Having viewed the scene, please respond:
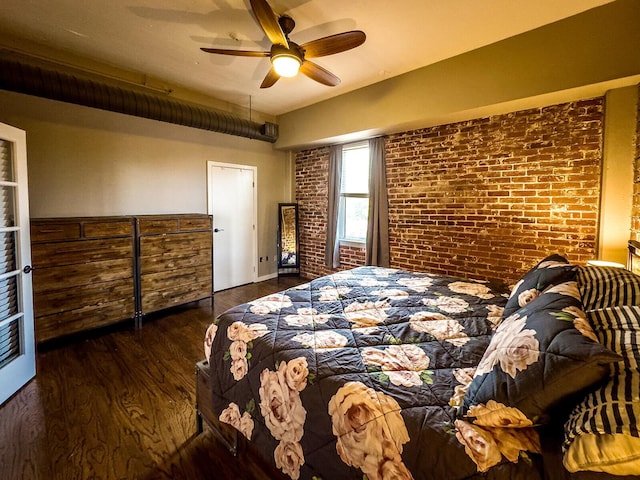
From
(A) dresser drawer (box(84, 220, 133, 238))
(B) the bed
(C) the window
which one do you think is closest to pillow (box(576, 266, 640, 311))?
(B) the bed

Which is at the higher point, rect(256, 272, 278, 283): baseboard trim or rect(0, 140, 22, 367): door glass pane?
rect(0, 140, 22, 367): door glass pane

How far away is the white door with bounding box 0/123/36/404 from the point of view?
6.77 feet

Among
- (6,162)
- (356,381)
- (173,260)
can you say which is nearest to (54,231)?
(6,162)

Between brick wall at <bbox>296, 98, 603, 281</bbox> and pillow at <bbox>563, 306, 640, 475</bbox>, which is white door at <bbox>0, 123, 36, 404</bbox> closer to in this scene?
Answer: pillow at <bbox>563, 306, 640, 475</bbox>

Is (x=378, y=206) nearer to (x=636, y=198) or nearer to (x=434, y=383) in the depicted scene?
(x=636, y=198)

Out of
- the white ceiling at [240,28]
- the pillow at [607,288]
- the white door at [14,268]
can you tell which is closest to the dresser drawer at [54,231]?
the white door at [14,268]

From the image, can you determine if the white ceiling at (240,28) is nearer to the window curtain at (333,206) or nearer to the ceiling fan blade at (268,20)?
the ceiling fan blade at (268,20)

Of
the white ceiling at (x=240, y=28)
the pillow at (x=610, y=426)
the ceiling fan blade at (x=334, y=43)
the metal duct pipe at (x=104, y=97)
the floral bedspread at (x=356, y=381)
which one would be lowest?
the floral bedspread at (x=356, y=381)

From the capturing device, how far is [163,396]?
208 cm

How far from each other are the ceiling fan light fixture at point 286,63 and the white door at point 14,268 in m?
1.92

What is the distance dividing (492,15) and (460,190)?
1.71m

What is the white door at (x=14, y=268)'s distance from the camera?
206 centimetres

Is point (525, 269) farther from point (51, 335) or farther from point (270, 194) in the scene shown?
point (51, 335)

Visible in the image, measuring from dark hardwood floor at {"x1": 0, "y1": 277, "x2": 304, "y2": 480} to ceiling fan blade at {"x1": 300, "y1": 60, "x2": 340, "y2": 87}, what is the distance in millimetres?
2700
